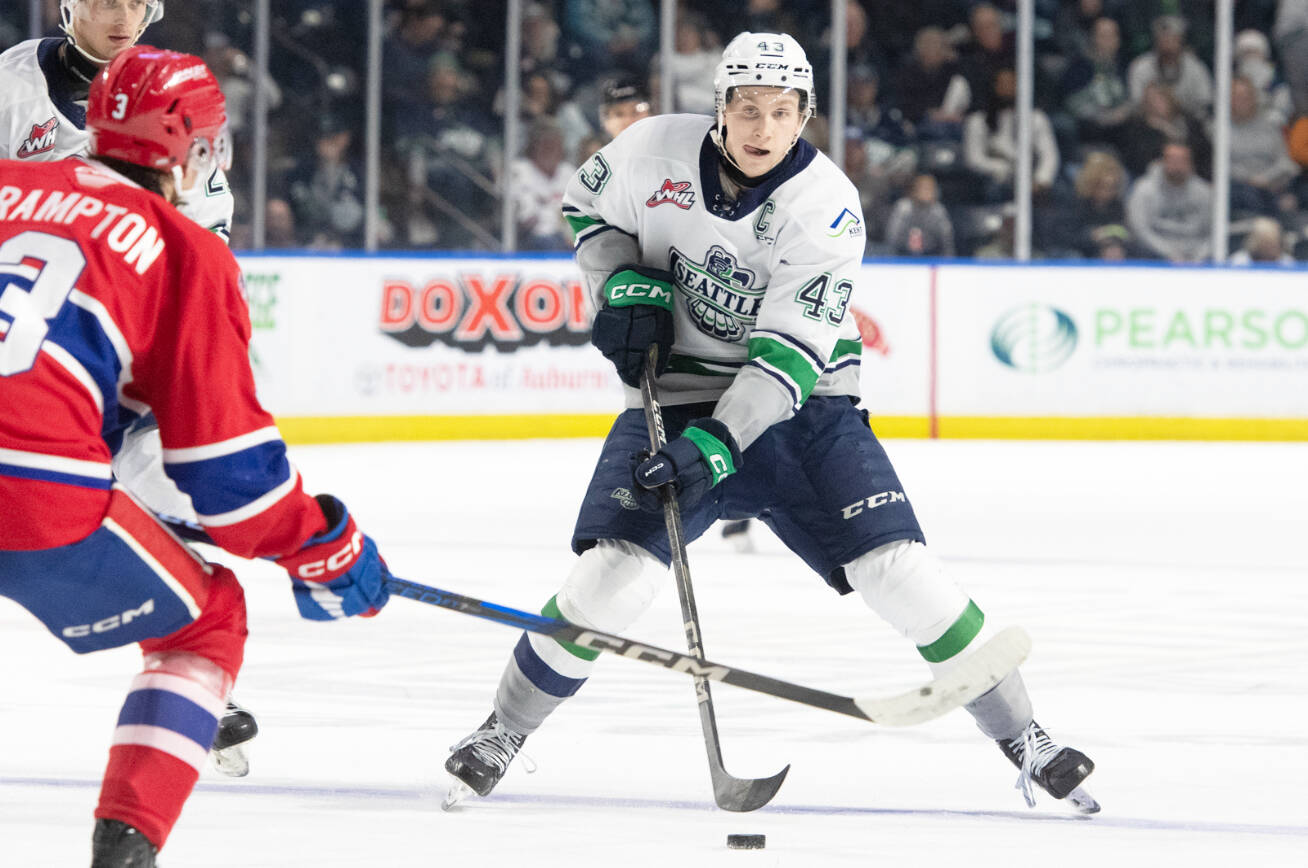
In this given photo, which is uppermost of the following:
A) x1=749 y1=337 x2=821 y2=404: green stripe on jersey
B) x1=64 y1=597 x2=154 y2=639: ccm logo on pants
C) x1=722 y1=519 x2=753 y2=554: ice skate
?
x1=749 y1=337 x2=821 y2=404: green stripe on jersey

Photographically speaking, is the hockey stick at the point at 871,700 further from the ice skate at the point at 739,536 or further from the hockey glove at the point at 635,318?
the ice skate at the point at 739,536

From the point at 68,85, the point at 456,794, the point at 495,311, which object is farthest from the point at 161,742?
the point at 495,311

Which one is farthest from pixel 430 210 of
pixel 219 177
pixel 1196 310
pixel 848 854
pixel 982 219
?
pixel 848 854

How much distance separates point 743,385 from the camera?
112 inches

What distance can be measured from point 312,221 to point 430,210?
0.53 m

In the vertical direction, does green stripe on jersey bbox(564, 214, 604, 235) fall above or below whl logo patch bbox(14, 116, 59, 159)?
below

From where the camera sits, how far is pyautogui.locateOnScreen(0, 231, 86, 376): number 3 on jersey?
1.87 metres

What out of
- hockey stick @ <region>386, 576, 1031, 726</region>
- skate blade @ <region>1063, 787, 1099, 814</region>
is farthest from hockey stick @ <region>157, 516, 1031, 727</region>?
skate blade @ <region>1063, 787, 1099, 814</region>

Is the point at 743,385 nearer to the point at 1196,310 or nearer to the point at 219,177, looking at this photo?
the point at 219,177

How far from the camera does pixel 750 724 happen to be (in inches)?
131

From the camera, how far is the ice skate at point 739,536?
18.2ft

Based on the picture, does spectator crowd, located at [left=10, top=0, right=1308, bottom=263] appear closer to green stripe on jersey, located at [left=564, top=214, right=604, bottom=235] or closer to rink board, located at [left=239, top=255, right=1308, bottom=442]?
rink board, located at [left=239, top=255, right=1308, bottom=442]

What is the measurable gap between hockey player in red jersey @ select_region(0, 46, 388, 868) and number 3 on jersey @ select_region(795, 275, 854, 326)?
0.99 metres

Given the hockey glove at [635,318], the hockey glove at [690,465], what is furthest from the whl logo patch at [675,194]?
the hockey glove at [690,465]
